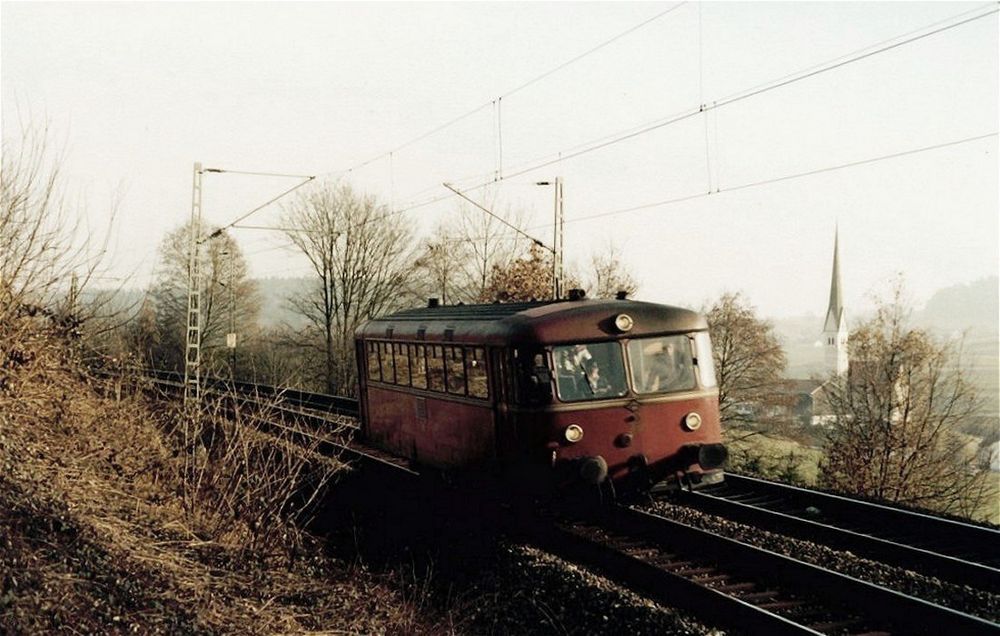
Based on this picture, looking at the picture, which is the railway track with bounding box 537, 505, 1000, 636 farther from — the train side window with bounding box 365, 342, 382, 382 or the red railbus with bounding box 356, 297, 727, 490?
the train side window with bounding box 365, 342, 382, 382

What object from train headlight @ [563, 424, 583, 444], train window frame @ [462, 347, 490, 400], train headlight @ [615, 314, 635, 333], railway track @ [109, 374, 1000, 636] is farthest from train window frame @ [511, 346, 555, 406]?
railway track @ [109, 374, 1000, 636]

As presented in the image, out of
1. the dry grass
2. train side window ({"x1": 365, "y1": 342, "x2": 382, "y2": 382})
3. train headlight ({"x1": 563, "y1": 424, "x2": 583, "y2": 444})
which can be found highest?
train side window ({"x1": 365, "y1": 342, "x2": 382, "y2": 382})

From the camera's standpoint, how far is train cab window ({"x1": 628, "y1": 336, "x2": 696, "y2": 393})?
35.9 feet

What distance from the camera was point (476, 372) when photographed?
11.7 meters

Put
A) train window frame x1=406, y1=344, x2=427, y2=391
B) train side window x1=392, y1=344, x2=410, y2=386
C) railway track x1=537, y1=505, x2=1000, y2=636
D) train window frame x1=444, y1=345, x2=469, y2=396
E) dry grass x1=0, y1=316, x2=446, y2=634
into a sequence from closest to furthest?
dry grass x1=0, y1=316, x2=446, y2=634
railway track x1=537, y1=505, x2=1000, y2=636
train window frame x1=444, y1=345, x2=469, y2=396
train window frame x1=406, y1=344, x2=427, y2=391
train side window x1=392, y1=344, x2=410, y2=386

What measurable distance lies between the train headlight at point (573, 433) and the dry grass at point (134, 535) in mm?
2521

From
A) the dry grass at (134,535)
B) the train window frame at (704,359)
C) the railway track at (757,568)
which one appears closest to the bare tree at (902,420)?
the railway track at (757,568)

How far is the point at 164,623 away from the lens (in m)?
7.04

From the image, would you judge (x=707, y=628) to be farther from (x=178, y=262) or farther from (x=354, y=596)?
(x=178, y=262)

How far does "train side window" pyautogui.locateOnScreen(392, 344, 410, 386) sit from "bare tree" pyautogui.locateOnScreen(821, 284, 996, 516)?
14835 millimetres

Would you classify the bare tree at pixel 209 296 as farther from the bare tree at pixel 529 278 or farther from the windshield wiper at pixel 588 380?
the windshield wiper at pixel 588 380

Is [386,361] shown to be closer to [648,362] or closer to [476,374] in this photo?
[476,374]

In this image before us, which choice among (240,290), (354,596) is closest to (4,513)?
(354,596)

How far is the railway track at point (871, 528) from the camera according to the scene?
9391mm
